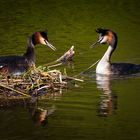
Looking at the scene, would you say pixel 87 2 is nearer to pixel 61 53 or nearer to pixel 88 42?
pixel 88 42

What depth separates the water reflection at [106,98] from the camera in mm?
15552

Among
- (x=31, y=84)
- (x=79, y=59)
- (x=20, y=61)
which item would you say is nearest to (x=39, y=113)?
(x=31, y=84)

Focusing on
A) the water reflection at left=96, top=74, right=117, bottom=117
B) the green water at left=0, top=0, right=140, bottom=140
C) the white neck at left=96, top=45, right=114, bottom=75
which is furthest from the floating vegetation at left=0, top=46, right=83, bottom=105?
the white neck at left=96, top=45, right=114, bottom=75

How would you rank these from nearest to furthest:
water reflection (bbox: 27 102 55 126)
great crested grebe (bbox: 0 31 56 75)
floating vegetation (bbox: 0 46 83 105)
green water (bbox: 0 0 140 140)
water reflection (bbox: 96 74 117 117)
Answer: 1. green water (bbox: 0 0 140 140)
2. water reflection (bbox: 27 102 55 126)
3. water reflection (bbox: 96 74 117 117)
4. floating vegetation (bbox: 0 46 83 105)
5. great crested grebe (bbox: 0 31 56 75)

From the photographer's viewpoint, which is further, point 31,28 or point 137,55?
point 31,28

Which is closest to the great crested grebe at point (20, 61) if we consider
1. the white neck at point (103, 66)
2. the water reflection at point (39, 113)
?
the white neck at point (103, 66)

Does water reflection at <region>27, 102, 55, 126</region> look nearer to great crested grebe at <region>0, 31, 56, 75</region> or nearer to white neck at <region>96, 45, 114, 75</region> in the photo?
great crested grebe at <region>0, 31, 56, 75</region>

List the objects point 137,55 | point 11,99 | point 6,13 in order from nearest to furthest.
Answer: point 11,99 → point 137,55 → point 6,13

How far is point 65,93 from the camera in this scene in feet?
56.9

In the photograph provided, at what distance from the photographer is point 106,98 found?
16922mm

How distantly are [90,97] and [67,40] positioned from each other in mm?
10617

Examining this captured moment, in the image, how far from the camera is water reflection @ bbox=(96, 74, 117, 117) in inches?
612

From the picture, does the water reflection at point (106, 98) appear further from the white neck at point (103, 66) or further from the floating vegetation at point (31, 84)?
the floating vegetation at point (31, 84)

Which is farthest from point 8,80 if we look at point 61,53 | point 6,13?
point 6,13
